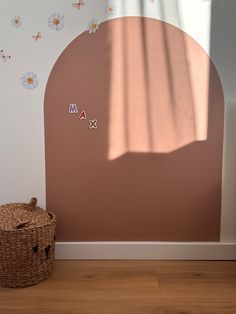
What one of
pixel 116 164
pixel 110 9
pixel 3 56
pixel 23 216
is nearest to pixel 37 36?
pixel 3 56

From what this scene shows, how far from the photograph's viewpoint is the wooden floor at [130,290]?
1.53 metres

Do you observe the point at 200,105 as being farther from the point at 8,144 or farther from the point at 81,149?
the point at 8,144

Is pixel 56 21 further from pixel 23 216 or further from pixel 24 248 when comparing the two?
Answer: pixel 24 248

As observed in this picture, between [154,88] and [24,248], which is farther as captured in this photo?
[154,88]

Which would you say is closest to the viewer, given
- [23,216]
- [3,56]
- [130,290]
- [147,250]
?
[130,290]

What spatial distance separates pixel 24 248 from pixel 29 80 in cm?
103

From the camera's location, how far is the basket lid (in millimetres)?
1722

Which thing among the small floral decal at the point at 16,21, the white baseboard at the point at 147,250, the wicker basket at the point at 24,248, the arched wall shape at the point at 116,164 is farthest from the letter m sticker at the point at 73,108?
the white baseboard at the point at 147,250

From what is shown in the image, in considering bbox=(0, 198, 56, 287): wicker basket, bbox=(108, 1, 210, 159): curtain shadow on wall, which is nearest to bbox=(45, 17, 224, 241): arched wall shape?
bbox=(108, 1, 210, 159): curtain shadow on wall

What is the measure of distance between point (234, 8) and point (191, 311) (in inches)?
69.6

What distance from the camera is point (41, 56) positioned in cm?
192

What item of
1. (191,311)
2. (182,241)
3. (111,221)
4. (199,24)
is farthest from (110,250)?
(199,24)

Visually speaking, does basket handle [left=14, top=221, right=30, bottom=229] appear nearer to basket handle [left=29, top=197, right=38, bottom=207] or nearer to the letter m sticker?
basket handle [left=29, top=197, right=38, bottom=207]

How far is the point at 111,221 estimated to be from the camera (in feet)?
6.71
